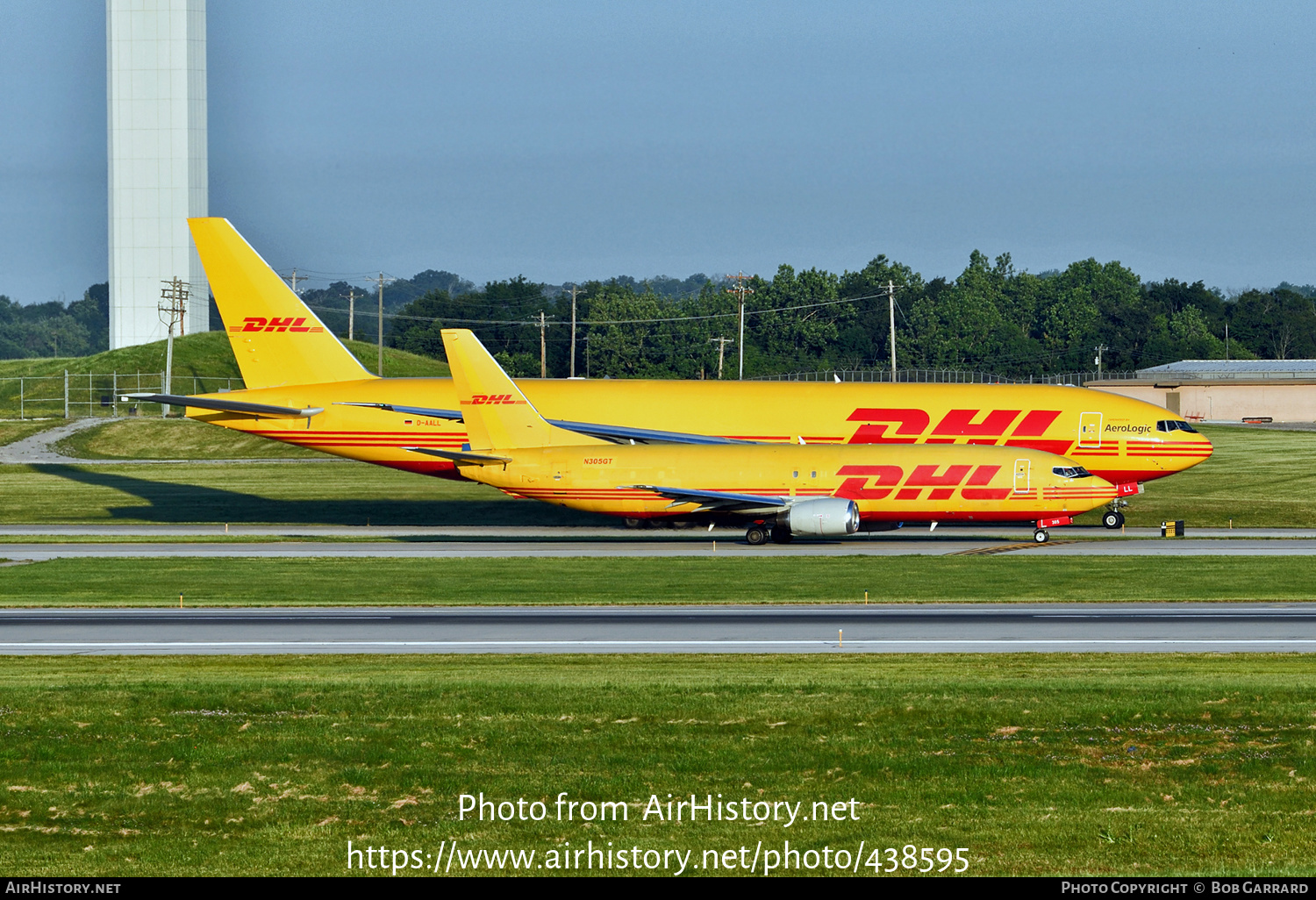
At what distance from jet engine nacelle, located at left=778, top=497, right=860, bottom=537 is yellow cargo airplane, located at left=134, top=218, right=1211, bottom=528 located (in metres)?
7.39

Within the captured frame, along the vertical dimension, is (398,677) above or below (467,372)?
below

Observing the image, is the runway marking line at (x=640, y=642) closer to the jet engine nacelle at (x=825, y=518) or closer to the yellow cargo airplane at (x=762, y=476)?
the jet engine nacelle at (x=825, y=518)

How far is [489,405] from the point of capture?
53.0m

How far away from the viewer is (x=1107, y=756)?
17.6 meters

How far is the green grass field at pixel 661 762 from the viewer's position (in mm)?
14406

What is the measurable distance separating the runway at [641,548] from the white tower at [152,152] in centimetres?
10415

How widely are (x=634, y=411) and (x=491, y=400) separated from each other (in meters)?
7.58

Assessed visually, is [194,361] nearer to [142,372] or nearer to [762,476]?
[142,372]

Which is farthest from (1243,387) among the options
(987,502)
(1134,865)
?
(1134,865)

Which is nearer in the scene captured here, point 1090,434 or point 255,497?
point 1090,434

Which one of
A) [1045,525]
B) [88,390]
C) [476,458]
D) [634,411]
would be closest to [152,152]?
[88,390]

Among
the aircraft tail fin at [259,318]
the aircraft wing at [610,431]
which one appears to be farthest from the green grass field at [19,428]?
the aircraft wing at [610,431]

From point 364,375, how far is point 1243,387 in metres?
99.5

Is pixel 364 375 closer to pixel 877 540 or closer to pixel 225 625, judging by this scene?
pixel 877 540
